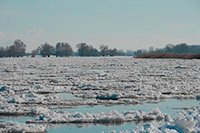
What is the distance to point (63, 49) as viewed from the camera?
118 metres

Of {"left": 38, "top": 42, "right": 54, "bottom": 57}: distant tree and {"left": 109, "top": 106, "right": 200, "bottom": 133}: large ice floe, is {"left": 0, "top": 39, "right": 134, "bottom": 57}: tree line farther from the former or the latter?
{"left": 109, "top": 106, "right": 200, "bottom": 133}: large ice floe

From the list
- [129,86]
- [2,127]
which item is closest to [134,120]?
[2,127]

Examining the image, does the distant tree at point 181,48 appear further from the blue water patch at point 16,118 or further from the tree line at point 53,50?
the blue water patch at point 16,118

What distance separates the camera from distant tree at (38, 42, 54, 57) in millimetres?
107250

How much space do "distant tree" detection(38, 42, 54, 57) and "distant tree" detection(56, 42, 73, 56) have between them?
2.79m

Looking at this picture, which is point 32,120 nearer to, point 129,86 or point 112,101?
point 112,101

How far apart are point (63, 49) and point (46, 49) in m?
9.80

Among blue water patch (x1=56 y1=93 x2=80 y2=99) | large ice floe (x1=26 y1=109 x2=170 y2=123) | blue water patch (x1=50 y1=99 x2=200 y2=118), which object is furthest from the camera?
blue water patch (x1=56 y1=93 x2=80 y2=99)

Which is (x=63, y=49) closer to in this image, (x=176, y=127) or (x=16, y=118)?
(x=16, y=118)

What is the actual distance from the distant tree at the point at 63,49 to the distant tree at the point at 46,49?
279cm

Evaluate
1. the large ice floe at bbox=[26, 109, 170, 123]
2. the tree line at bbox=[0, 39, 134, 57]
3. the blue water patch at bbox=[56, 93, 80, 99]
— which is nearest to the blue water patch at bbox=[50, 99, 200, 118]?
the large ice floe at bbox=[26, 109, 170, 123]

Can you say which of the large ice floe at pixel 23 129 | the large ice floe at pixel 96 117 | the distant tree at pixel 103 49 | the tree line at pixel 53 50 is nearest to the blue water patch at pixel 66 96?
the large ice floe at pixel 96 117

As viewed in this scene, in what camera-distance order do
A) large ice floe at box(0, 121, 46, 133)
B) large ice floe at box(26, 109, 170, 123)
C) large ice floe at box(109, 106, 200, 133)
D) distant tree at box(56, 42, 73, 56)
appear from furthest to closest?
distant tree at box(56, 42, 73, 56) < large ice floe at box(26, 109, 170, 123) < large ice floe at box(0, 121, 46, 133) < large ice floe at box(109, 106, 200, 133)

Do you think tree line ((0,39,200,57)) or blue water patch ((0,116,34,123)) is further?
tree line ((0,39,200,57))
